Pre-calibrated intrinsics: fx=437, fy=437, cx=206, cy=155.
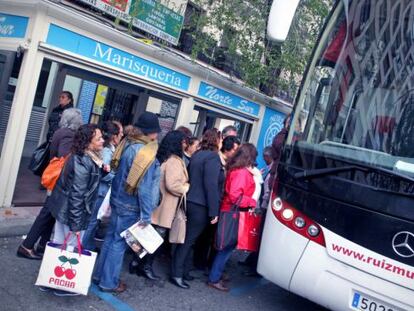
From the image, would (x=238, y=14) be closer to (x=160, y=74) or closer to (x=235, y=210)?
(x=160, y=74)

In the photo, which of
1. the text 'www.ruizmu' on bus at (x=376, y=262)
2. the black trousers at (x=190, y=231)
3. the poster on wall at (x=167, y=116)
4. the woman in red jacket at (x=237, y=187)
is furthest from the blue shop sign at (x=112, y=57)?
the text 'www.ruizmu' on bus at (x=376, y=262)

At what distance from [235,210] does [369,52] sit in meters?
2.17

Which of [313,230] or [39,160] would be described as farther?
[39,160]

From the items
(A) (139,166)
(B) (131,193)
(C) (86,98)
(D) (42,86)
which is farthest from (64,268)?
(C) (86,98)

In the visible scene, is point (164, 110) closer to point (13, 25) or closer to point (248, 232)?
point (13, 25)

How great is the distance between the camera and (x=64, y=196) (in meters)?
3.95

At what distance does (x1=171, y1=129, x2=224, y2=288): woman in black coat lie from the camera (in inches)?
185

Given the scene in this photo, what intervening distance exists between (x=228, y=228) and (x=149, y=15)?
14.9 feet

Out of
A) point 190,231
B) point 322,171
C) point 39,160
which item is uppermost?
point 322,171

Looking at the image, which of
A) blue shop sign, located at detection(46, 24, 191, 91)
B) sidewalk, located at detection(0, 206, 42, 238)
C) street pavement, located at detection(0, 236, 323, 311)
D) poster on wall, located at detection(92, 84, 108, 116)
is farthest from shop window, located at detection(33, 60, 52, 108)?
street pavement, located at detection(0, 236, 323, 311)

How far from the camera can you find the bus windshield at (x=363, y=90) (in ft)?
11.9

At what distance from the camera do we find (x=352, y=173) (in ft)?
12.0

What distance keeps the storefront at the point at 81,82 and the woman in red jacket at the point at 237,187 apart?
2.75 metres

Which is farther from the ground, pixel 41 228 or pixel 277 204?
pixel 277 204
